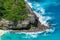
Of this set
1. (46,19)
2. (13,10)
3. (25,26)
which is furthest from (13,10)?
(46,19)

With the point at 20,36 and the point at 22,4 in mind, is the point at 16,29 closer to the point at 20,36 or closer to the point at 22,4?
the point at 20,36

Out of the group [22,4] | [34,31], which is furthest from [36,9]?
[34,31]

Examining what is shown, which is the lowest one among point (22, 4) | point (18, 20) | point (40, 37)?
point (40, 37)

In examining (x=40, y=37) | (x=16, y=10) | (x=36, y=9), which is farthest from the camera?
(x=36, y=9)

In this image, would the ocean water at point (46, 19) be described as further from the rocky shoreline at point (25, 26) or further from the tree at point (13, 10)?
the tree at point (13, 10)

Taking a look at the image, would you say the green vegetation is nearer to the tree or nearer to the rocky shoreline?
the tree

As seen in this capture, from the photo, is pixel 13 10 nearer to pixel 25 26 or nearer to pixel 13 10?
pixel 13 10

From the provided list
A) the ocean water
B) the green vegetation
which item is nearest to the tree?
the green vegetation
